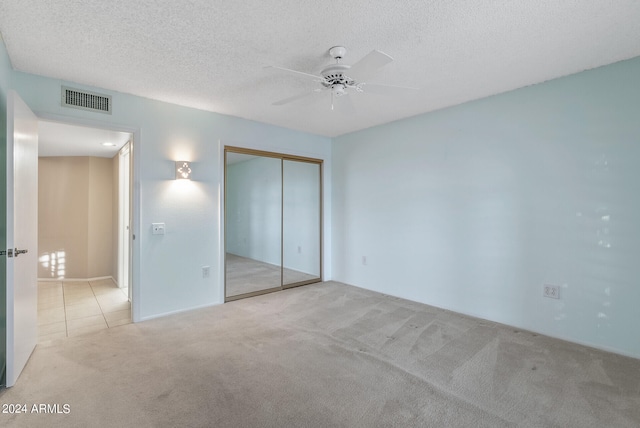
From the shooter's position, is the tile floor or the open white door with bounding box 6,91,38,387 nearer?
the open white door with bounding box 6,91,38,387

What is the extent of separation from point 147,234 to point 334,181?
3.03 meters

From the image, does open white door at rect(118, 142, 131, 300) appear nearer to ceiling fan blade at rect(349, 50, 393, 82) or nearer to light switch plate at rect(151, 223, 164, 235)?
light switch plate at rect(151, 223, 164, 235)

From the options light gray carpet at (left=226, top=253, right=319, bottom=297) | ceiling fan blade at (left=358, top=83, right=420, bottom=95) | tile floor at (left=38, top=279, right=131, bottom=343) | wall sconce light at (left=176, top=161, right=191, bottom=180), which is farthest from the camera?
light gray carpet at (left=226, top=253, right=319, bottom=297)

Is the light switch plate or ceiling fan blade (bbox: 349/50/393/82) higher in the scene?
ceiling fan blade (bbox: 349/50/393/82)

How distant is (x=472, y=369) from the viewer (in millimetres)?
2352

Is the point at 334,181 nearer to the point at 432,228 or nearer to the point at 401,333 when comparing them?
the point at 432,228

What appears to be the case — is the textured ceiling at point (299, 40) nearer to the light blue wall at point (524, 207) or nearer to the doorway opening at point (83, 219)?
the light blue wall at point (524, 207)

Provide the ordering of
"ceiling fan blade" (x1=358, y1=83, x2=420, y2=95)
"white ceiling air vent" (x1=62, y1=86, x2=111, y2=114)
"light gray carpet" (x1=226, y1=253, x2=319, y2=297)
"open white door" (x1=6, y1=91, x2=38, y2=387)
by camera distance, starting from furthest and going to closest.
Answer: "light gray carpet" (x1=226, y1=253, x2=319, y2=297), "white ceiling air vent" (x1=62, y1=86, x2=111, y2=114), "ceiling fan blade" (x1=358, y1=83, x2=420, y2=95), "open white door" (x1=6, y1=91, x2=38, y2=387)

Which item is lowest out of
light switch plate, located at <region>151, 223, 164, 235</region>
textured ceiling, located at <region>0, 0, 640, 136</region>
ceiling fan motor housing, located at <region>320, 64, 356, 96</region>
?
light switch plate, located at <region>151, 223, 164, 235</region>

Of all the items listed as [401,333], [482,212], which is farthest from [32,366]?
[482,212]

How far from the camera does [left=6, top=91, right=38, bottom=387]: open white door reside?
2066 mm

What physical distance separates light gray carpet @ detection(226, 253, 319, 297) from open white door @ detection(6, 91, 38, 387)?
200cm

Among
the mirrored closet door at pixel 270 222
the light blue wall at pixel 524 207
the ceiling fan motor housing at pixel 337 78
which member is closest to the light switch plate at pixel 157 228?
the mirrored closet door at pixel 270 222

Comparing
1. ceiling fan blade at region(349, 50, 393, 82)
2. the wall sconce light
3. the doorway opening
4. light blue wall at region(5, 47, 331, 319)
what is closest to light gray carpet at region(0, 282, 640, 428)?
light blue wall at region(5, 47, 331, 319)
